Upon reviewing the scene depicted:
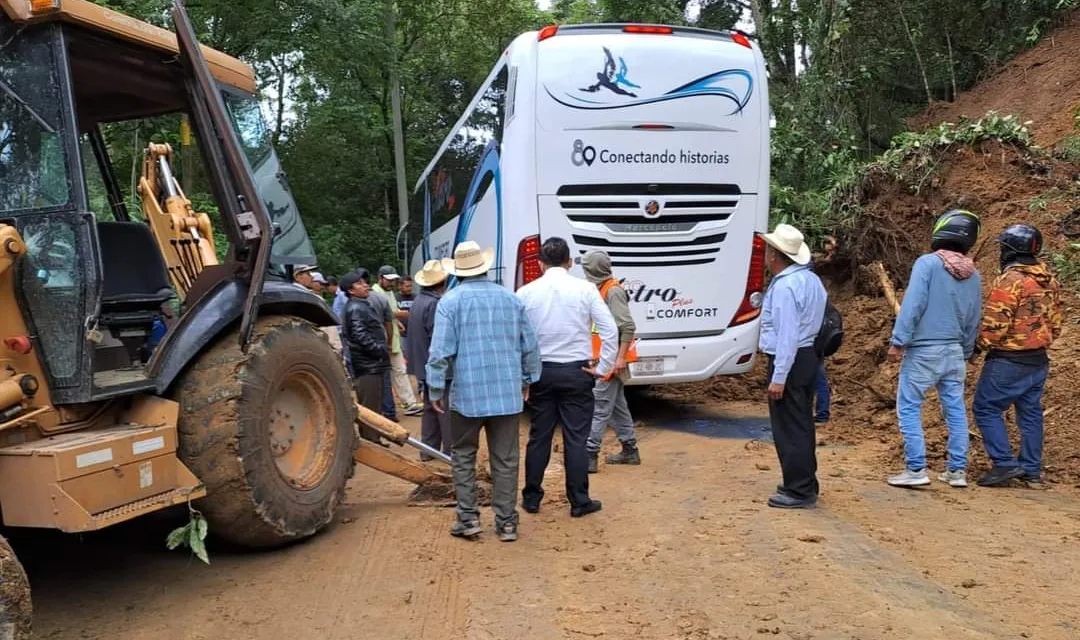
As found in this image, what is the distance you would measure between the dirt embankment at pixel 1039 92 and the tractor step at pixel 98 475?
393 inches

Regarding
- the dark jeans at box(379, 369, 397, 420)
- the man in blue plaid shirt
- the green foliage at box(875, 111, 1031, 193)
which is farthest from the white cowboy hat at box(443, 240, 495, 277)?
the green foliage at box(875, 111, 1031, 193)

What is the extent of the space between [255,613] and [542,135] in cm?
496

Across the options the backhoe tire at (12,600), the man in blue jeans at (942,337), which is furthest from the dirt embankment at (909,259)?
the backhoe tire at (12,600)

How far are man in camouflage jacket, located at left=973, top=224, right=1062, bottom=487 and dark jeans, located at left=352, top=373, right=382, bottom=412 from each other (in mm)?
5237

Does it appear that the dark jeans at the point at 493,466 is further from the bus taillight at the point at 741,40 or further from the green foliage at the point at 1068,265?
the green foliage at the point at 1068,265

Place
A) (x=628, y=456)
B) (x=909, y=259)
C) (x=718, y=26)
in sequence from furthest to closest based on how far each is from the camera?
(x=718, y=26) < (x=909, y=259) < (x=628, y=456)

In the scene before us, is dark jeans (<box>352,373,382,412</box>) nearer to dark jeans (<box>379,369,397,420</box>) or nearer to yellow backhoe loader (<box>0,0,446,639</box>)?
dark jeans (<box>379,369,397,420</box>)

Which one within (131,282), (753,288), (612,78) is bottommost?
(753,288)

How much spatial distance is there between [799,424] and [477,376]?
2.07m

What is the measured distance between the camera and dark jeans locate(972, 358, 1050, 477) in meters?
5.62

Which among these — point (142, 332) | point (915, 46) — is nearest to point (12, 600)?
point (142, 332)

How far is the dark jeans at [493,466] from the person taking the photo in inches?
190

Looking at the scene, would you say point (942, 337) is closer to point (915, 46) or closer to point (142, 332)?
point (142, 332)

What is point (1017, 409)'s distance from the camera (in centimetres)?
571
